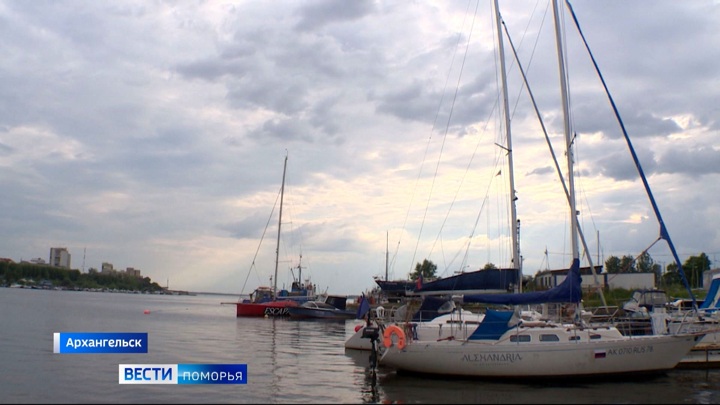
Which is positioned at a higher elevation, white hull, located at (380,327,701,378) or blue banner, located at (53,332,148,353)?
white hull, located at (380,327,701,378)

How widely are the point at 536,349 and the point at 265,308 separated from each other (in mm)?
53597

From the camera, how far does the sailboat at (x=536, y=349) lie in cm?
2355

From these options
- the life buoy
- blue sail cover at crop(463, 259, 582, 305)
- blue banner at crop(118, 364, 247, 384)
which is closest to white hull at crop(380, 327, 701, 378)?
the life buoy

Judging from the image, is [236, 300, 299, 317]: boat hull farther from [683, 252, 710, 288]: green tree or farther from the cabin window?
[683, 252, 710, 288]: green tree

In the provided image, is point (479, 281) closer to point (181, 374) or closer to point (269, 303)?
point (181, 374)

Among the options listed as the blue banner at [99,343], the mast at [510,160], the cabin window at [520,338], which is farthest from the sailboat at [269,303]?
the cabin window at [520,338]

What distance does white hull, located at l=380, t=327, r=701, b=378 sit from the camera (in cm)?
2350

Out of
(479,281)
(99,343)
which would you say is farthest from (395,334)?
(99,343)

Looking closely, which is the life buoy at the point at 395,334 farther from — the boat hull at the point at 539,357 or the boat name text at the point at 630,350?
the boat name text at the point at 630,350

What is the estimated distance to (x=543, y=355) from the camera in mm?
23422

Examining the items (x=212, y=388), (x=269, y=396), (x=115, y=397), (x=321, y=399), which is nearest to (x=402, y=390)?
(x=321, y=399)

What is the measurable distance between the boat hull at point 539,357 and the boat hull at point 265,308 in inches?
1905

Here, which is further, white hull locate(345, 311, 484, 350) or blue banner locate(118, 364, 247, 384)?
white hull locate(345, 311, 484, 350)

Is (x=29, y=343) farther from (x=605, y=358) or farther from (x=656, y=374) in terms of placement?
(x=656, y=374)
